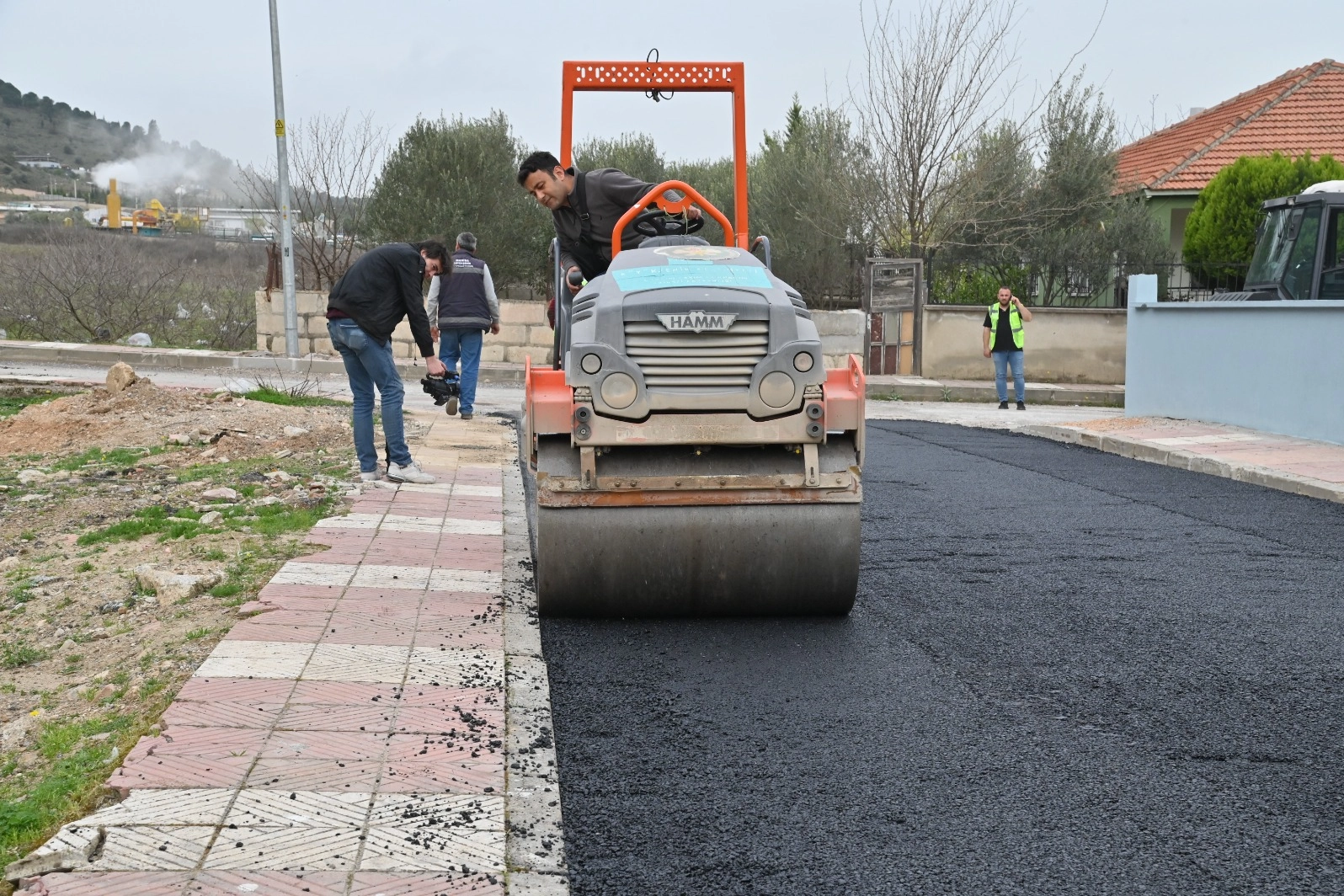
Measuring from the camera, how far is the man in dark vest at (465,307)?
1249cm

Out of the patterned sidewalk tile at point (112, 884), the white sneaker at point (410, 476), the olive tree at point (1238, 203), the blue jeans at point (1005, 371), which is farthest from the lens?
the olive tree at point (1238, 203)

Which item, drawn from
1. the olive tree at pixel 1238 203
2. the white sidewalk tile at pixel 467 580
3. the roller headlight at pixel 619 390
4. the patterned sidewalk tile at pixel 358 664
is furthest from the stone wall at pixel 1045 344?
the patterned sidewalk tile at pixel 358 664

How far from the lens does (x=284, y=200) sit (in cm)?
1961

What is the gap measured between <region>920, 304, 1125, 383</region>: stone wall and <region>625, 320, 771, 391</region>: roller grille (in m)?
16.7

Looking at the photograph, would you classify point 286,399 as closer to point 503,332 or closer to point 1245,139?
point 503,332

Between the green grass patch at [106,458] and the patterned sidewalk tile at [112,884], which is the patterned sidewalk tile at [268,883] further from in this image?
the green grass patch at [106,458]

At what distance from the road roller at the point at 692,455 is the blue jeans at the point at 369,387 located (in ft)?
11.0

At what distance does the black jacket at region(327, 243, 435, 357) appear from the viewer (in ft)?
27.0

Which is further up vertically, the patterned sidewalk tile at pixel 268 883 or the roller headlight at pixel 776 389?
the roller headlight at pixel 776 389

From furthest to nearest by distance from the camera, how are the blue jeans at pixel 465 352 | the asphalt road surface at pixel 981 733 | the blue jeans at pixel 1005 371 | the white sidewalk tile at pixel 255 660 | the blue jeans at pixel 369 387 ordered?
the blue jeans at pixel 1005 371
the blue jeans at pixel 465 352
the blue jeans at pixel 369 387
the white sidewalk tile at pixel 255 660
the asphalt road surface at pixel 981 733

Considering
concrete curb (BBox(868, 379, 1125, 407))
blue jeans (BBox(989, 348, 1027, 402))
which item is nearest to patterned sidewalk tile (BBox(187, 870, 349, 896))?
blue jeans (BBox(989, 348, 1027, 402))

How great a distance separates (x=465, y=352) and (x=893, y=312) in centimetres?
1004

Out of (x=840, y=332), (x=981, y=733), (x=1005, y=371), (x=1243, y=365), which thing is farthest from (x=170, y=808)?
(x=840, y=332)

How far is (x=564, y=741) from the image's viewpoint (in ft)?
13.1
